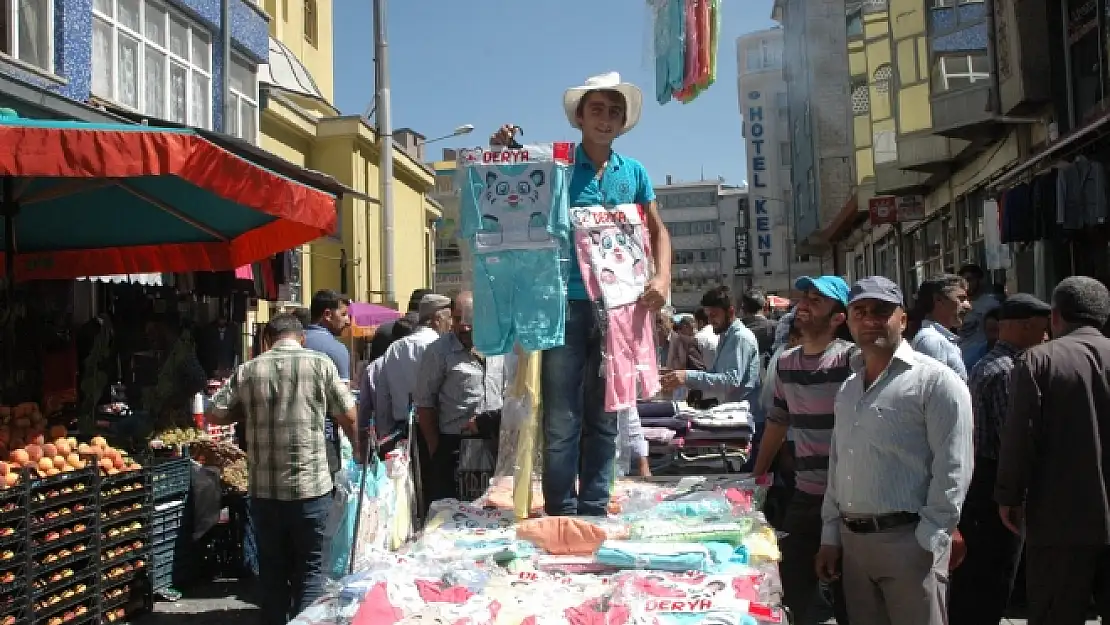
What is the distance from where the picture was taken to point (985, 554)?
5223 millimetres

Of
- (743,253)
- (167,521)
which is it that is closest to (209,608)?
(167,521)

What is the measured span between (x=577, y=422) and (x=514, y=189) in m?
1.01

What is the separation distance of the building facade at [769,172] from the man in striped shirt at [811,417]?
2280 inches

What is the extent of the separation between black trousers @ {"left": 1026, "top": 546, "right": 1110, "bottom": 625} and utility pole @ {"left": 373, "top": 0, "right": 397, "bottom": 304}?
14.9 meters

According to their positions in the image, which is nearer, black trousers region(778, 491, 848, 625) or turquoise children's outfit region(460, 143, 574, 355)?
turquoise children's outfit region(460, 143, 574, 355)

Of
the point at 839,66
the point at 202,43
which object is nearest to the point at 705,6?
the point at 202,43

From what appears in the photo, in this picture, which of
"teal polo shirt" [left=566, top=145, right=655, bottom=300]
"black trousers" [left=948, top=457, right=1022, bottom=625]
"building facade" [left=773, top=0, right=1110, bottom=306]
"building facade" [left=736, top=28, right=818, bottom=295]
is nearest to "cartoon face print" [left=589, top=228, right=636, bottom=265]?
"teal polo shirt" [left=566, top=145, right=655, bottom=300]

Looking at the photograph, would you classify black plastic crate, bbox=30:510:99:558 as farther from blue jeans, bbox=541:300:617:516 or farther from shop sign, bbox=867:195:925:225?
shop sign, bbox=867:195:925:225

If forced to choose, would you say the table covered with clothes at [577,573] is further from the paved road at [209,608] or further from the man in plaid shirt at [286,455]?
the paved road at [209,608]

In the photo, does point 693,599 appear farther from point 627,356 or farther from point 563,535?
point 627,356

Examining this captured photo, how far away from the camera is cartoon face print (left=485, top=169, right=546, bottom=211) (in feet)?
12.3

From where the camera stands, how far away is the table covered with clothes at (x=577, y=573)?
8.68ft

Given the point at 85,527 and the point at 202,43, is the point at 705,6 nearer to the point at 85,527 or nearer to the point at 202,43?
the point at 85,527

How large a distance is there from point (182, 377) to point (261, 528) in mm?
4411
